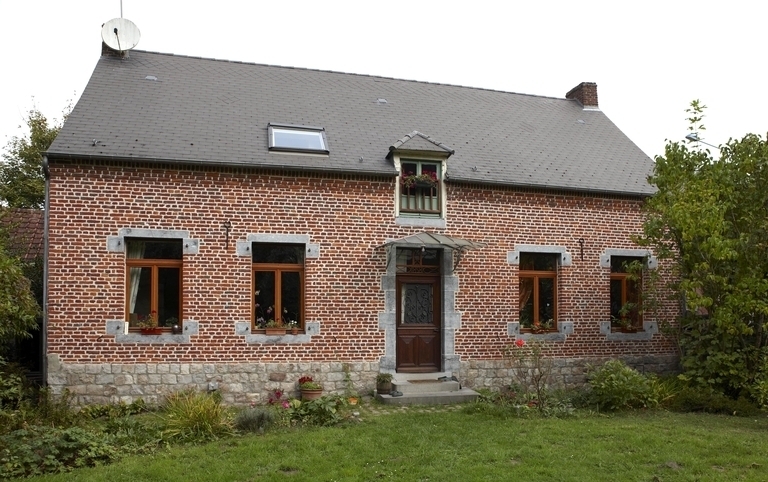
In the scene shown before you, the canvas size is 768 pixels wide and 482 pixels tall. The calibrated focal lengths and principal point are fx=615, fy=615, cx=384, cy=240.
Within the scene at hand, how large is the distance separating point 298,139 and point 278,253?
2189 millimetres

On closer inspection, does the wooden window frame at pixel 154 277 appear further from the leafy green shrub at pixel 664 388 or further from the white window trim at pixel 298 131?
the leafy green shrub at pixel 664 388

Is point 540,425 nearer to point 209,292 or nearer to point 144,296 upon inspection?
point 209,292

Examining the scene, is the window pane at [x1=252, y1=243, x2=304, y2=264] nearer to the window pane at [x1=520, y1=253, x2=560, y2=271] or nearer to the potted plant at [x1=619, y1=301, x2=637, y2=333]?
the window pane at [x1=520, y1=253, x2=560, y2=271]

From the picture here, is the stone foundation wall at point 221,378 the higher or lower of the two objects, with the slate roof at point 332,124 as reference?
lower

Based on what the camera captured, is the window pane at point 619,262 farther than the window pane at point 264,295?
Yes

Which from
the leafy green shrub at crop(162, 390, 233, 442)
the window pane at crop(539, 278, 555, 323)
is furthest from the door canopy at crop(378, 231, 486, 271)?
the leafy green shrub at crop(162, 390, 233, 442)

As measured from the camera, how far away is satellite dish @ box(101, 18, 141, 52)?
1283 cm

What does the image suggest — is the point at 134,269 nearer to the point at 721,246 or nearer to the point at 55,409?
the point at 55,409

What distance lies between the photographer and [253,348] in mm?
10297

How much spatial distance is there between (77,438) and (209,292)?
11.8 ft

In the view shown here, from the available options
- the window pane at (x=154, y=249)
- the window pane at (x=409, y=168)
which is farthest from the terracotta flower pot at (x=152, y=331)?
the window pane at (x=409, y=168)

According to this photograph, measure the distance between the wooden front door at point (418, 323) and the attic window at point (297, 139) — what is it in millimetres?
2858

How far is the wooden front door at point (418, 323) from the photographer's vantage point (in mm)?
11234

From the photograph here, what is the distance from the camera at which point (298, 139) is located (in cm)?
1134
